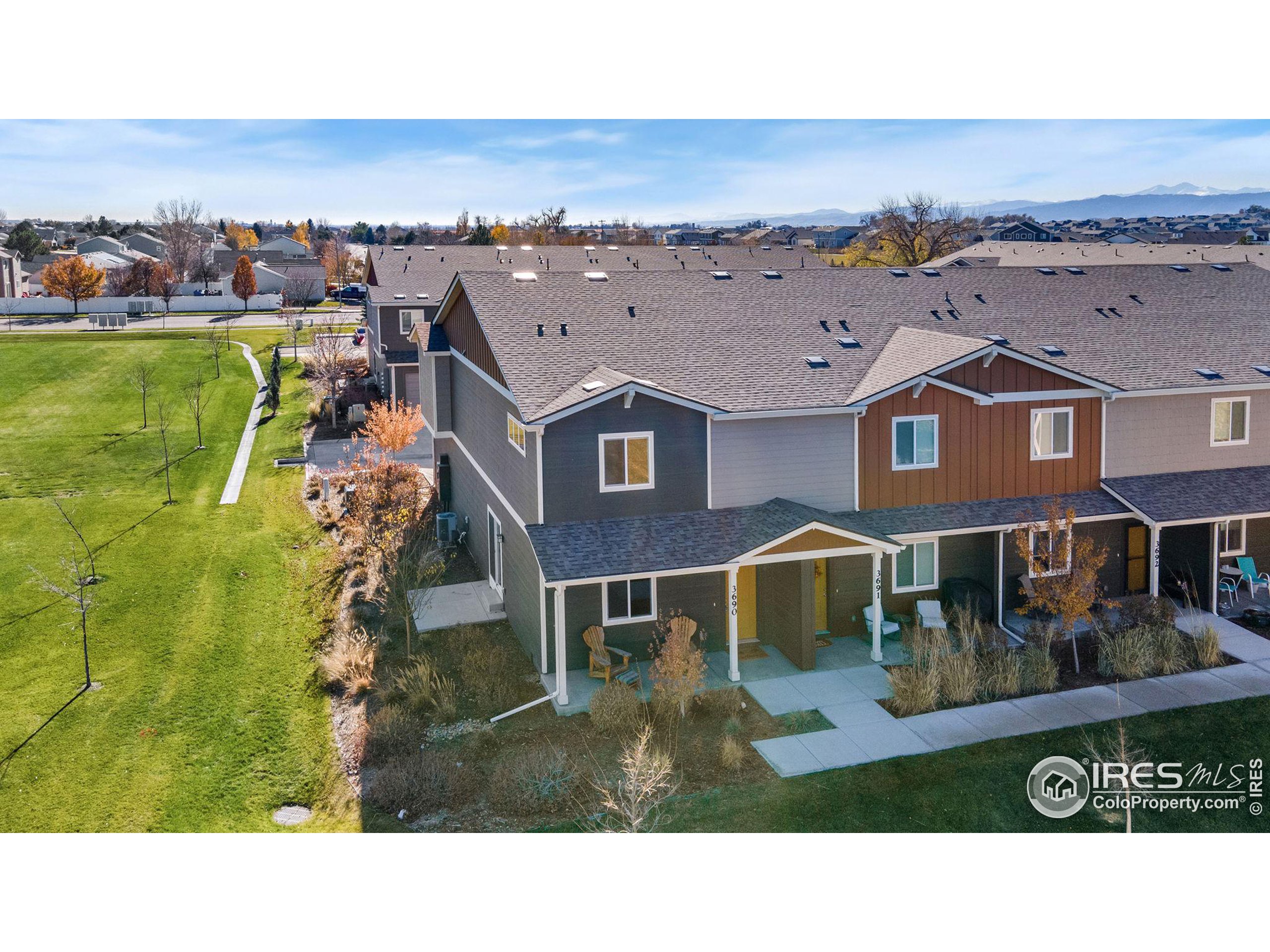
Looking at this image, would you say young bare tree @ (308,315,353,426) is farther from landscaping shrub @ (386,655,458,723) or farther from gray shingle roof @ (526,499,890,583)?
gray shingle roof @ (526,499,890,583)

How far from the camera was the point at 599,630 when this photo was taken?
1630 cm

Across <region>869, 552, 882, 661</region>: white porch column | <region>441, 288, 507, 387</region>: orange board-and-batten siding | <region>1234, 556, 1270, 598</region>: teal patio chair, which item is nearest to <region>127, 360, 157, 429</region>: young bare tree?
<region>441, 288, 507, 387</region>: orange board-and-batten siding

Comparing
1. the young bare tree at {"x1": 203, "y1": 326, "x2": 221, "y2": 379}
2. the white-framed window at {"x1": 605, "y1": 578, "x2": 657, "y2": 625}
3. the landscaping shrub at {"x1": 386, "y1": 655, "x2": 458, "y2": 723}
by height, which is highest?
the young bare tree at {"x1": 203, "y1": 326, "x2": 221, "y2": 379}

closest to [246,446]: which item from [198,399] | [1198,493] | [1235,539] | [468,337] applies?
[198,399]

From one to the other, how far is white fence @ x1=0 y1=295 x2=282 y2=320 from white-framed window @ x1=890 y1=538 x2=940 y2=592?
6899 cm

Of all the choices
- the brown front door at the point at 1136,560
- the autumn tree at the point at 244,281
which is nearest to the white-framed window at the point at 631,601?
the brown front door at the point at 1136,560

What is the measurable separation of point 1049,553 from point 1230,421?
634 cm

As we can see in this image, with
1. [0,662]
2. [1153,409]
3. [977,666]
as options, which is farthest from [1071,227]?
[0,662]

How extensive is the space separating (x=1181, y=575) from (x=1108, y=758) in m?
7.78

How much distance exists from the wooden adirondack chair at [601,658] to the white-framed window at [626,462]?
8.04ft

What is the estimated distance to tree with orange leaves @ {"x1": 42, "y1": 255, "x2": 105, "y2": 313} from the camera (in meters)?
69.8

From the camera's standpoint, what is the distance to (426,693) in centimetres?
1559

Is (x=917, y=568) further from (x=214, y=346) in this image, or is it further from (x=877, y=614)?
(x=214, y=346)

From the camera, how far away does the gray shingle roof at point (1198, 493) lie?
18.3 m
